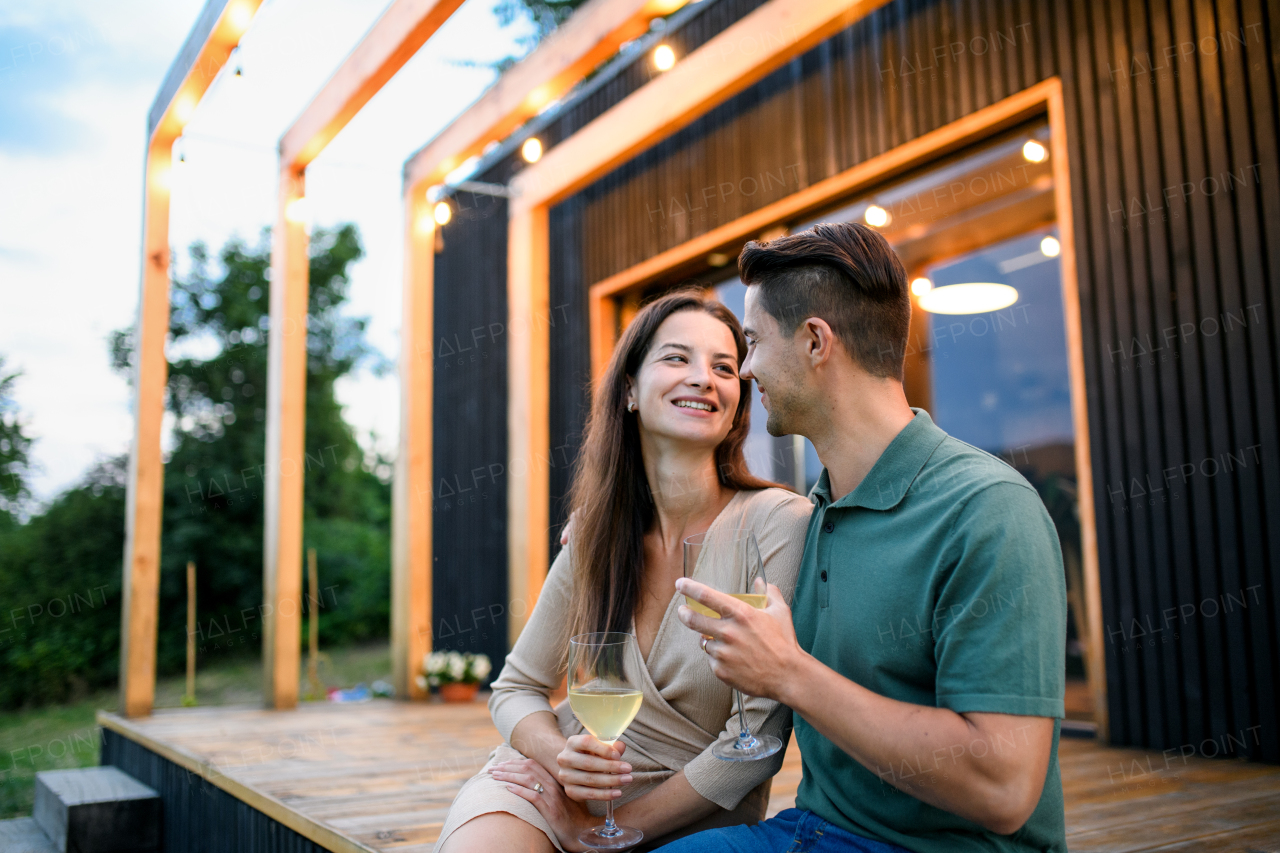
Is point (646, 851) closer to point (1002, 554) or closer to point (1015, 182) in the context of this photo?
point (1002, 554)

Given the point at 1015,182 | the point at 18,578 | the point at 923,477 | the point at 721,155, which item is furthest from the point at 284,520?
the point at 18,578

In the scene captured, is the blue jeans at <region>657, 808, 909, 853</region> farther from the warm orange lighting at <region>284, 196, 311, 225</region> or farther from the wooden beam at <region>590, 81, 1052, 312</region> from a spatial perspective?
the warm orange lighting at <region>284, 196, 311, 225</region>

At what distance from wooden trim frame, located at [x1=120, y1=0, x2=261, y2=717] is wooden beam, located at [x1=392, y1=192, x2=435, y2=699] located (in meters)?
1.49

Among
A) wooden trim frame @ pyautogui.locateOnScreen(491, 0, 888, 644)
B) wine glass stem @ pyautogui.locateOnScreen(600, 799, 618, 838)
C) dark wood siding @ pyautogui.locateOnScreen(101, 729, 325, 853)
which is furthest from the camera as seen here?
wooden trim frame @ pyautogui.locateOnScreen(491, 0, 888, 644)

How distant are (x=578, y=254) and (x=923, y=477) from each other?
580 centimetres

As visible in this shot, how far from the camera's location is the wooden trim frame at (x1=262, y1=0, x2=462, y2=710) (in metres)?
5.32

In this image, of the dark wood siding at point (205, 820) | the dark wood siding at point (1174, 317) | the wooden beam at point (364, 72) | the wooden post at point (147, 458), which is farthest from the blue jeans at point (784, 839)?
the wooden post at point (147, 458)

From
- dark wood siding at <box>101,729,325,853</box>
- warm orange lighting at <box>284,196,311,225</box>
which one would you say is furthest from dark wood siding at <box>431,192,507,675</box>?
dark wood siding at <box>101,729,325,853</box>

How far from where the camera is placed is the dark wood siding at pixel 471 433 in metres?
7.71

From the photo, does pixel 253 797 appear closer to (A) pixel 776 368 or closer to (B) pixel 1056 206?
(A) pixel 776 368

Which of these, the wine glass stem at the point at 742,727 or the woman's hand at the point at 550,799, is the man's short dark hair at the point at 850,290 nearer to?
the wine glass stem at the point at 742,727

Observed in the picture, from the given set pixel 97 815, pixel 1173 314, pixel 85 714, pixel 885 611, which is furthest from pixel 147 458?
pixel 85 714

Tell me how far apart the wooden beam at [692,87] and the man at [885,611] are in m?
3.26

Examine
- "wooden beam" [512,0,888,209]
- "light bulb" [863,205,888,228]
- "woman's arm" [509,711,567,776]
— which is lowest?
"woman's arm" [509,711,567,776]
